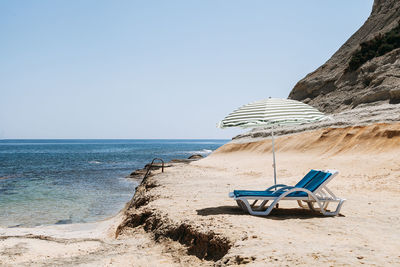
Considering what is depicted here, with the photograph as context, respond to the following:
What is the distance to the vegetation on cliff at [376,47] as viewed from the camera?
Answer: 34.2 meters

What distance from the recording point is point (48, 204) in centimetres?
1606

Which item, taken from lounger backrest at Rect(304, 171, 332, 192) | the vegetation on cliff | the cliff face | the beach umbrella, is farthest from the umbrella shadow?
the vegetation on cliff

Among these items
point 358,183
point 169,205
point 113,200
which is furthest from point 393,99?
point 169,205

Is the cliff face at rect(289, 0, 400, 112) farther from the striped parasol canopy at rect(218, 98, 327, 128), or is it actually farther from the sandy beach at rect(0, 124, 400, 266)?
the striped parasol canopy at rect(218, 98, 327, 128)

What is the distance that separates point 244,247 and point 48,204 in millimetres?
13388

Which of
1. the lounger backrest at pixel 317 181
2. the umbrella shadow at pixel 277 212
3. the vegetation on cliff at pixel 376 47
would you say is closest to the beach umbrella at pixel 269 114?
the lounger backrest at pixel 317 181

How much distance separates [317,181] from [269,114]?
1.77 meters

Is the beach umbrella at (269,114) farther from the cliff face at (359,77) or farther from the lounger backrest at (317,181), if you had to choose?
the cliff face at (359,77)

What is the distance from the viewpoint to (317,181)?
7539mm

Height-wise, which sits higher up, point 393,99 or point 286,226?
point 393,99

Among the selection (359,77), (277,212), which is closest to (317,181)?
(277,212)

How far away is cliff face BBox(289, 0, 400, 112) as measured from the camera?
29.8 metres

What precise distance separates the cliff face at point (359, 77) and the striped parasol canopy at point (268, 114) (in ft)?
69.0

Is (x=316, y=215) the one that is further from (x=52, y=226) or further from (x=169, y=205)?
(x=52, y=226)
